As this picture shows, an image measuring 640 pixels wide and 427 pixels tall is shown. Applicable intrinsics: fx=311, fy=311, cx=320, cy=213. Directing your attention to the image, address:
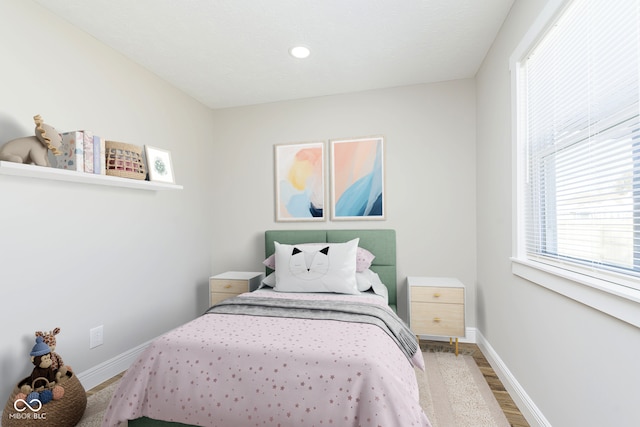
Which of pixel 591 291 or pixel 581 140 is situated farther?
pixel 581 140

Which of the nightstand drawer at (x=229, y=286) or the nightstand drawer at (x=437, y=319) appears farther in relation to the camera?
the nightstand drawer at (x=229, y=286)

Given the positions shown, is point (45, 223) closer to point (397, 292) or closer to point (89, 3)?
point (89, 3)

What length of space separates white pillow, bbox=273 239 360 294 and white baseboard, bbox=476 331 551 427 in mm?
1147

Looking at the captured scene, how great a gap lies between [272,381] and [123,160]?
1.85 meters

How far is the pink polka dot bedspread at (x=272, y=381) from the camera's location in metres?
1.30

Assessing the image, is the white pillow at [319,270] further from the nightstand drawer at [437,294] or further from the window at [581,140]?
the window at [581,140]

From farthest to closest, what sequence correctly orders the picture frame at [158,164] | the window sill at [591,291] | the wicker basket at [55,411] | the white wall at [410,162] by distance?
1. the white wall at [410,162]
2. the picture frame at [158,164]
3. the wicker basket at [55,411]
4. the window sill at [591,291]

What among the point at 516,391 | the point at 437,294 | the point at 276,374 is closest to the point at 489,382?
the point at 516,391

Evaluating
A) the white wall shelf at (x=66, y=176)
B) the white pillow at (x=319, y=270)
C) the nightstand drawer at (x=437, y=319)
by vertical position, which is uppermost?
the white wall shelf at (x=66, y=176)

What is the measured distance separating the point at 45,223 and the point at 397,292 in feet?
9.41

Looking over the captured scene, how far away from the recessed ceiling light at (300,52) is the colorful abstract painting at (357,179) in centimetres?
96

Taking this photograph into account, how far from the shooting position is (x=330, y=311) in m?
1.99

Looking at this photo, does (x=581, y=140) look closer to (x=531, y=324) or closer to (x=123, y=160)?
(x=531, y=324)

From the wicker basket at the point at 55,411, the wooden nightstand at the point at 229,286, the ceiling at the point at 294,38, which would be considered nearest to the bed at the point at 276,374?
the wicker basket at the point at 55,411
